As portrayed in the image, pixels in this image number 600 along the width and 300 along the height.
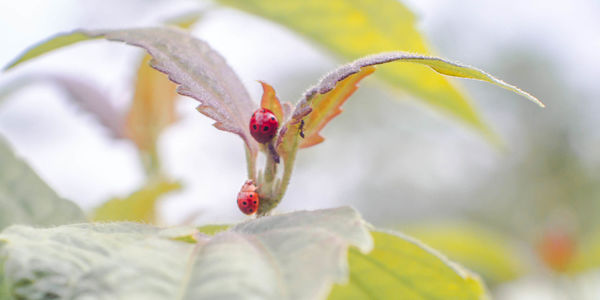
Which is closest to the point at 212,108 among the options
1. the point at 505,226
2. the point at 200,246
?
the point at 200,246

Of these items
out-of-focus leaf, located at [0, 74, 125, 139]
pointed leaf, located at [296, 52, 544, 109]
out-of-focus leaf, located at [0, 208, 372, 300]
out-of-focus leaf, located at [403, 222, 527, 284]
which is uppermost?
out-of-focus leaf, located at [403, 222, 527, 284]

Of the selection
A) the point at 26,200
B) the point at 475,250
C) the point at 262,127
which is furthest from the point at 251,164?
the point at 475,250

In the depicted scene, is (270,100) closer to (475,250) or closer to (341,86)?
(341,86)

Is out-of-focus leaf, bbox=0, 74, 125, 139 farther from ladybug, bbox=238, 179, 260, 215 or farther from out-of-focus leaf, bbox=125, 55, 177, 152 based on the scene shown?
ladybug, bbox=238, 179, 260, 215

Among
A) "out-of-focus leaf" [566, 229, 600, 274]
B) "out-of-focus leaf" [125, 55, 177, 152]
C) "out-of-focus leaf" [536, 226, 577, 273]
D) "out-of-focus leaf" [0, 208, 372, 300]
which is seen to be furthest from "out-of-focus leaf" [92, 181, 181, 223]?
"out-of-focus leaf" [566, 229, 600, 274]

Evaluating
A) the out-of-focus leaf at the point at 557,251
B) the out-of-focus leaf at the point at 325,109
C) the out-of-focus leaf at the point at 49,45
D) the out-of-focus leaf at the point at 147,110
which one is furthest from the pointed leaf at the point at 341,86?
the out-of-focus leaf at the point at 557,251
